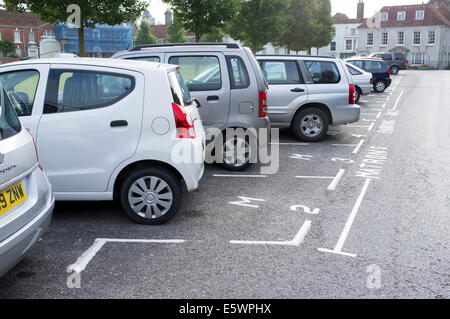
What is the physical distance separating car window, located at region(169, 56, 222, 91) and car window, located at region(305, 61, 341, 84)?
3870 mm

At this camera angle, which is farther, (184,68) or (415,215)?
(184,68)

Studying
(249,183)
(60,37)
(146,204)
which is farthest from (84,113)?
(60,37)

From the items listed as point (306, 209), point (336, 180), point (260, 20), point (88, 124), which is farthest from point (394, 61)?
point (88, 124)

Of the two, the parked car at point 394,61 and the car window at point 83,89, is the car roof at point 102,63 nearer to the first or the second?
the car window at point 83,89

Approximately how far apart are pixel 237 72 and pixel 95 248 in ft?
13.5

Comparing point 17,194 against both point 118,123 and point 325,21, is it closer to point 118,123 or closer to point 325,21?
point 118,123

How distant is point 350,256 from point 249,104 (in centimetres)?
372

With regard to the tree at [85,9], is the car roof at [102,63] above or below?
below

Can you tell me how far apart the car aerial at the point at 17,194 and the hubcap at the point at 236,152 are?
13.9 ft

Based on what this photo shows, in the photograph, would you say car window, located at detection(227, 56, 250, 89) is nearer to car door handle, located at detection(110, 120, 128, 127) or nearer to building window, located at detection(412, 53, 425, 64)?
car door handle, located at detection(110, 120, 128, 127)

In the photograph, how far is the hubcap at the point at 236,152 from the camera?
790 cm

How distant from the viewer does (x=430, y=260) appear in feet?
14.9

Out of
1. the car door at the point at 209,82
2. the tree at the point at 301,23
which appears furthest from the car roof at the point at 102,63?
the tree at the point at 301,23
